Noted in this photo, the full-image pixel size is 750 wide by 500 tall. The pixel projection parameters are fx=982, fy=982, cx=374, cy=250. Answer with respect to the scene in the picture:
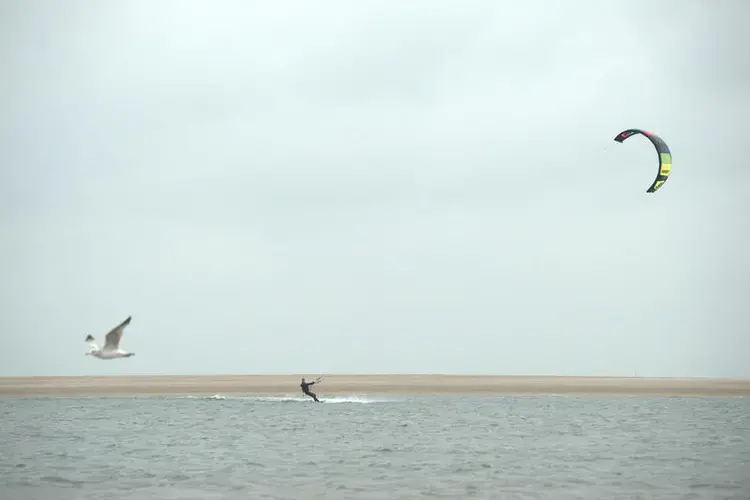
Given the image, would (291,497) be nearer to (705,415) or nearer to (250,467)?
(250,467)

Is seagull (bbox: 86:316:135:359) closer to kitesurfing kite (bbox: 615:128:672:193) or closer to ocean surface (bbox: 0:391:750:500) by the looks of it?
ocean surface (bbox: 0:391:750:500)

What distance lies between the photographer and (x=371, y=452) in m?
38.7

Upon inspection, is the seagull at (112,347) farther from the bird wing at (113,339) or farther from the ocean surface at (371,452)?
the ocean surface at (371,452)

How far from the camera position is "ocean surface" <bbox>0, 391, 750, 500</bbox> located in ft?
96.6

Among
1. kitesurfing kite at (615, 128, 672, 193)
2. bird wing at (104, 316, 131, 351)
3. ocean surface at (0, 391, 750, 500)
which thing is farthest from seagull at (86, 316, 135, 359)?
kitesurfing kite at (615, 128, 672, 193)

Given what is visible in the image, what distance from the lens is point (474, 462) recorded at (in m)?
35.7

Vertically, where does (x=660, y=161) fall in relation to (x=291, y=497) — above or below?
above

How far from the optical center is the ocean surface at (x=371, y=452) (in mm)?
29438

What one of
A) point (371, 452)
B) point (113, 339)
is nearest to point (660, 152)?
point (371, 452)

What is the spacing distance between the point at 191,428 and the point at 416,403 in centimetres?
2403

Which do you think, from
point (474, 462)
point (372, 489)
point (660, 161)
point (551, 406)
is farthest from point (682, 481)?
point (551, 406)

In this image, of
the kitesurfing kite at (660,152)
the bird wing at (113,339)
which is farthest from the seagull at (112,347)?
the kitesurfing kite at (660,152)

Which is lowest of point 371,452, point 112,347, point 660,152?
point 371,452

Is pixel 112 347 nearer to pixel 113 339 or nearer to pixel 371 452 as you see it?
pixel 113 339
